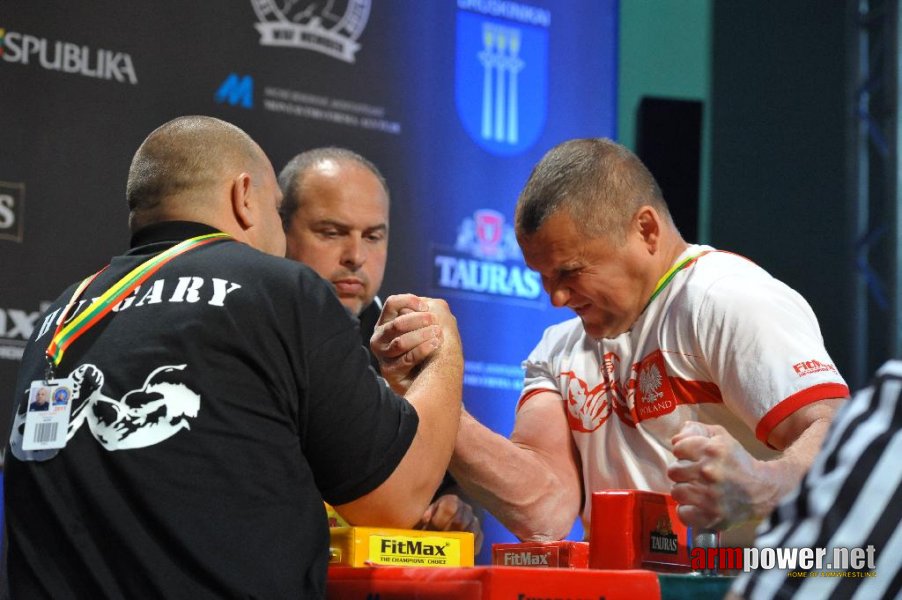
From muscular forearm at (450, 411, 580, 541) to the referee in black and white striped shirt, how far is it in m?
1.48

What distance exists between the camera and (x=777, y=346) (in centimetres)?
215

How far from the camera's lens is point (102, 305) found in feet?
5.64

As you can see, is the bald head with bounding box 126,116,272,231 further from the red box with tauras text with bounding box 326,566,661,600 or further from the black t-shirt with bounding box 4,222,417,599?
the red box with tauras text with bounding box 326,566,661,600

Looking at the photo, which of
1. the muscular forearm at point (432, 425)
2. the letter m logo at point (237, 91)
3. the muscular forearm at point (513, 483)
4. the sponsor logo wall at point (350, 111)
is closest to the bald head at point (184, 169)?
the muscular forearm at point (432, 425)

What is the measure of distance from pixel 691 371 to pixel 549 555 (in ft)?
2.32

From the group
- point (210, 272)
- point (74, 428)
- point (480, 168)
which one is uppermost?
point (480, 168)

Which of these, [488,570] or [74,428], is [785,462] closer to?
[488,570]

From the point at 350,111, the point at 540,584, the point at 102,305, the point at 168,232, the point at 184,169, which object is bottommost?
the point at 540,584

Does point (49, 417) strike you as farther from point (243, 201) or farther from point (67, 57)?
point (67, 57)

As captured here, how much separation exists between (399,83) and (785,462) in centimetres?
287

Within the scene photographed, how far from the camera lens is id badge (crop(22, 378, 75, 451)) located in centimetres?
165

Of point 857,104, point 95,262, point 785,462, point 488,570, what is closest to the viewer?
point 488,570

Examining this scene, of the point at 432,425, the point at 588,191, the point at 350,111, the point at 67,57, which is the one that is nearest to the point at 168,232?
the point at 432,425


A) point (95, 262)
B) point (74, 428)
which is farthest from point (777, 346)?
point (95, 262)
